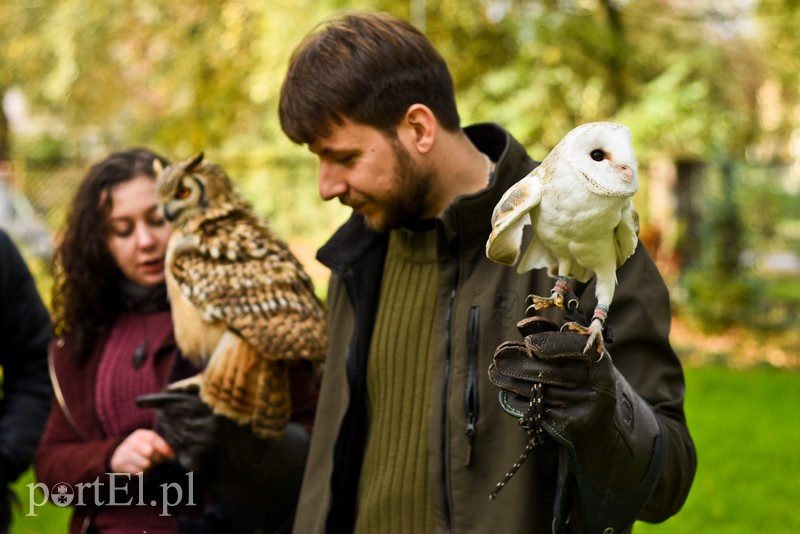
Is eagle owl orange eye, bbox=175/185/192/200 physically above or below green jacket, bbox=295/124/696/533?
above

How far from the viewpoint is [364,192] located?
7.77 ft

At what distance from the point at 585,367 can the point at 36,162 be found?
12218 millimetres

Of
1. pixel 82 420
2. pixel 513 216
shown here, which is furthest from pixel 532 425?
pixel 82 420

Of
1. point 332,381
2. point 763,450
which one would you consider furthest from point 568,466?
point 763,450

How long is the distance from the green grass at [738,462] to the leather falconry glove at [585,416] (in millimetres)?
3757

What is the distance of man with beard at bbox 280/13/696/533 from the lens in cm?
193

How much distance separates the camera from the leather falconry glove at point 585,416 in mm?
1791

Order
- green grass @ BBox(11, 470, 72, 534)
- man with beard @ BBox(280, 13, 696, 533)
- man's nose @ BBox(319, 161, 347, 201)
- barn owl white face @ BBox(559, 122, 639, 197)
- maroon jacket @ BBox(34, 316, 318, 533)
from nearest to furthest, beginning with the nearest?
barn owl white face @ BBox(559, 122, 639, 197), man with beard @ BBox(280, 13, 696, 533), man's nose @ BBox(319, 161, 347, 201), maroon jacket @ BBox(34, 316, 318, 533), green grass @ BBox(11, 470, 72, 534)

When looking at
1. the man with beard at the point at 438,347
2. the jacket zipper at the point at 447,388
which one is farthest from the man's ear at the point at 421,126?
the jacket zipper at the point at 447,388

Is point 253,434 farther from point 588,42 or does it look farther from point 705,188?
point 705,188

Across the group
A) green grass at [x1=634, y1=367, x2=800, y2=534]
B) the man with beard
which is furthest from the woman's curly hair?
green grass at [x1=634, y1=367, x2=800, y2=534]

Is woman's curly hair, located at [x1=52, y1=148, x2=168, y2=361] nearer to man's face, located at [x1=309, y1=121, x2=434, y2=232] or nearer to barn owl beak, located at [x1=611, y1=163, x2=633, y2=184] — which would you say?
man's face, located at [x1=309, y1=121, x2=434, y2=232]
